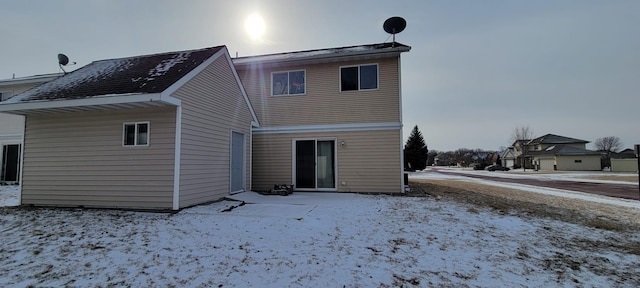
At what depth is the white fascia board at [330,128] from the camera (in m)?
9.93

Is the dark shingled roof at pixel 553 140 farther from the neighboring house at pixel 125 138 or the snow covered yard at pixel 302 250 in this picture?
the neighboring house at pixel 125 138

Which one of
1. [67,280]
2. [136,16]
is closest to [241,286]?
[67,280]

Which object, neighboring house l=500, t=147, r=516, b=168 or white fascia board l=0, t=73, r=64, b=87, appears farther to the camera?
neighboring house l=500, t=147, r=516, b=168

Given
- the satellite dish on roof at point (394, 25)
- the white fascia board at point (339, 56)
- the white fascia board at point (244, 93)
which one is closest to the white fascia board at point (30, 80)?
the white fascia board at point (244, 93)

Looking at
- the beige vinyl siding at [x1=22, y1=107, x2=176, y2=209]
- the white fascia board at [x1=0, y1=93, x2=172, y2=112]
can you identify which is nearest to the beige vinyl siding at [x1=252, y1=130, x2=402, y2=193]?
the beige vinyl siding at [x1=22, y1=107, x2=176, y2=209]

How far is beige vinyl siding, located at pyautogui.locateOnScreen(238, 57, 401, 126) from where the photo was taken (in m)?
10.1

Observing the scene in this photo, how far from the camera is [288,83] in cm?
→ 1099

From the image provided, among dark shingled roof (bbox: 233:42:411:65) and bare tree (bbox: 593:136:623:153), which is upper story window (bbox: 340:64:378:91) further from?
bare tree (bbox: 593:136:623:153)

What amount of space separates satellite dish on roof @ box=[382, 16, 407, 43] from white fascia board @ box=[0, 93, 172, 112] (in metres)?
8.08

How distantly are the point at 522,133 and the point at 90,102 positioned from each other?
231 ft

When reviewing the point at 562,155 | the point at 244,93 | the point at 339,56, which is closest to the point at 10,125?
the point at 244,93

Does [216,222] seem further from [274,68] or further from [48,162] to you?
[274,68]

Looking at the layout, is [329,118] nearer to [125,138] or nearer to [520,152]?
[125,138]

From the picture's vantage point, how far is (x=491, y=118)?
31359 mm
